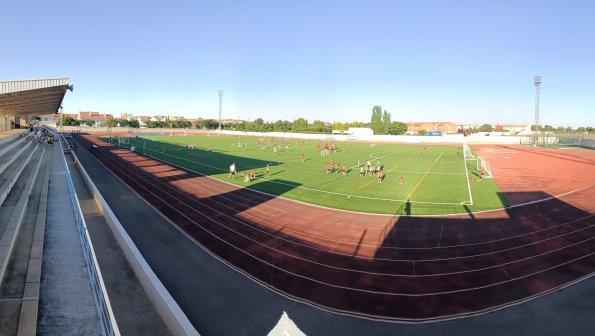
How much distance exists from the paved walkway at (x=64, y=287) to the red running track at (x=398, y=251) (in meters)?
4.97

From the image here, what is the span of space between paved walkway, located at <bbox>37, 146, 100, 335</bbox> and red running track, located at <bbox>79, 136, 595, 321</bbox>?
16.3 ft

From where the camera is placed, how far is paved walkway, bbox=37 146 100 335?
21.4ft

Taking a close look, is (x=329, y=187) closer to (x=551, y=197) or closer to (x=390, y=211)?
(x=390, y=211)

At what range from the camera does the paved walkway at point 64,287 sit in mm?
6512

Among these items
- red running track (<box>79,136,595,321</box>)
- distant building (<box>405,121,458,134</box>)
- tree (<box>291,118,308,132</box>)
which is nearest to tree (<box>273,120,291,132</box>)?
tree (<box>291,118,308,132</box>)

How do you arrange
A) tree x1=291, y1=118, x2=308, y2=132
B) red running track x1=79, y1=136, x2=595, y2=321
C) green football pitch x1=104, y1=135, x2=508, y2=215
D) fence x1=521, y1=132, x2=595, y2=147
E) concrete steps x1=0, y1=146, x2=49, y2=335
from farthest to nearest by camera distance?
tree x1=291, y1=118, x2=308, y2=132 → fence x1=521, y1=132, x2=595, y2=147 → green football pitch x1=104, y1=135, x2=508, y2=215 → red running track x1=79, y1=136, x2=595, y2=321 → concrete steps x1=0, y1=146, x2=49, y2=335

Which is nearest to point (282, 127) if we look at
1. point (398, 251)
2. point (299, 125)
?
point (299, 125)

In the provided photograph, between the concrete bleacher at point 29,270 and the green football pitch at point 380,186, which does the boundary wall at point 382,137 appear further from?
the concrete bleacher at point 29,270

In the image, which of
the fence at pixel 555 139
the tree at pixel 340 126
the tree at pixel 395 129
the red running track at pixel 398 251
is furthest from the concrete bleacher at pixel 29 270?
the tree at pixel 340 126

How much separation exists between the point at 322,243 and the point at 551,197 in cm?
1927

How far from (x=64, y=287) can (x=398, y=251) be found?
11.3m

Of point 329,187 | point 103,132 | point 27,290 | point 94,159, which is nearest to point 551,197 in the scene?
point 329,187

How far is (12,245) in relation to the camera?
9531 mm

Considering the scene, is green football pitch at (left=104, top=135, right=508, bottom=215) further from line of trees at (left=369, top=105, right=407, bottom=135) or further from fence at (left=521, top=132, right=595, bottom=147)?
line of trees at (left=369, top=105, right=407, bottom=135)
